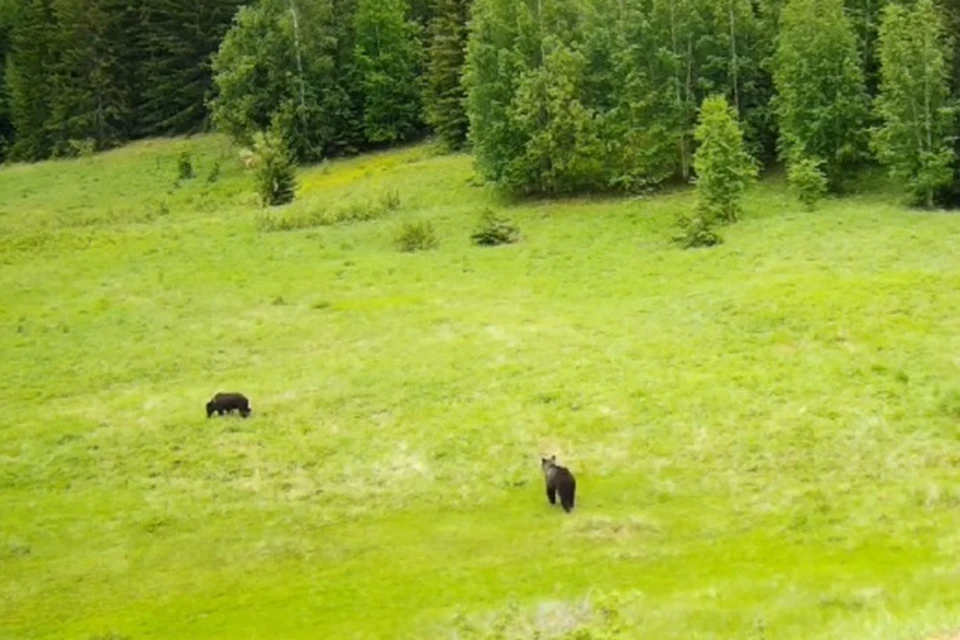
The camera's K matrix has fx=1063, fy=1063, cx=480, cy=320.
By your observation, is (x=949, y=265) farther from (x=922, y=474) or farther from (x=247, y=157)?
(x=247, y=157)

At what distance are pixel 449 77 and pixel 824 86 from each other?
28042 millimetres

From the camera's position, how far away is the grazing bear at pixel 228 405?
98.8 ft

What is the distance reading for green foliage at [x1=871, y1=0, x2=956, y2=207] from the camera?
1880 inches

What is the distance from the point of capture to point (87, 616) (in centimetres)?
2045

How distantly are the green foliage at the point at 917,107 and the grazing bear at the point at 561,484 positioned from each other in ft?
102

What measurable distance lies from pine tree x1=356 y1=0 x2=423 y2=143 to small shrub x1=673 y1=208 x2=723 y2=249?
36.0m

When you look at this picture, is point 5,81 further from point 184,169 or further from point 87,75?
point 184,169

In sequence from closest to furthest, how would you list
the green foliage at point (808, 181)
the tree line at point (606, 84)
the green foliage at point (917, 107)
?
the green foliage at point (917, 107), the tree line at point (606, 84), the green foliage at point (808, 181)

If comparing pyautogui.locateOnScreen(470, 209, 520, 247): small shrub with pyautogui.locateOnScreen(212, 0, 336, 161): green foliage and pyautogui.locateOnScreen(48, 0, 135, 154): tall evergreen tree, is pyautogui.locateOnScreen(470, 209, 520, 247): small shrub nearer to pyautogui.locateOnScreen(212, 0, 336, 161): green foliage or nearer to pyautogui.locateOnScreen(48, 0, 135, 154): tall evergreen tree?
pyautogui.locateOnScreen(212, 0, 336, 161): green foliage

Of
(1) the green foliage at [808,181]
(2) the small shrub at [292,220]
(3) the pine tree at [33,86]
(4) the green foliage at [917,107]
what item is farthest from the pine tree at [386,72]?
(4) the green foliage at [917,107]

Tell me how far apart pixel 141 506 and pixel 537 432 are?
10.1 meters

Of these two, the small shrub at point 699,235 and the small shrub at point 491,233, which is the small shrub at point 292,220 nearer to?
the small shrub at point 491,233

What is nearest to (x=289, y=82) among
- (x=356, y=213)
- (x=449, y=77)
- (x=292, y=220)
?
(x=449, y=77)

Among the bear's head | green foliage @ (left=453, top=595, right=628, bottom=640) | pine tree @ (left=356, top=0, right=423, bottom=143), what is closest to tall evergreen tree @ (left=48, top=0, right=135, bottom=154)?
pine tree @ (left=356, top=0, right=423, bottom=143)
